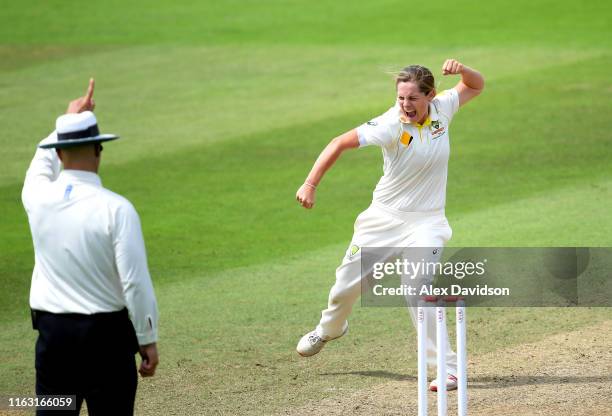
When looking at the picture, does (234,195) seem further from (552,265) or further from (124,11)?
(124,11)

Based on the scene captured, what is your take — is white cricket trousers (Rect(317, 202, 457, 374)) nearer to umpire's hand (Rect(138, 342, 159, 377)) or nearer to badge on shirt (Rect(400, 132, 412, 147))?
badge on shirt (Rect(400, 132, 412, 147))

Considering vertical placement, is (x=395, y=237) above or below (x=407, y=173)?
below

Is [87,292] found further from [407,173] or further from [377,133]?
[407,173]

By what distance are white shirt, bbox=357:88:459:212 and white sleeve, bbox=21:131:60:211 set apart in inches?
94.0

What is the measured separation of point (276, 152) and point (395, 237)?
8.00 metres

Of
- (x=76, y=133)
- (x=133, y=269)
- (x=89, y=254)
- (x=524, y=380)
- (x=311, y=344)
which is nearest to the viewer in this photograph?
(x=133, y=269)

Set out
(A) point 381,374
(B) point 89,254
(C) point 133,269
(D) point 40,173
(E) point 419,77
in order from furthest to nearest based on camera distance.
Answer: (A) point 381,374, (E) point 419,77, (D) point 40,173, (B) point 89,254, (C) point 133,269

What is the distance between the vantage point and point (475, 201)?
43.9 feet

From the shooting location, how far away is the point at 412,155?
786 cm

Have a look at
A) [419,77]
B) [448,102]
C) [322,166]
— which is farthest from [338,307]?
[419,77]

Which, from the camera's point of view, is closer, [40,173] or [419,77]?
[40,173]

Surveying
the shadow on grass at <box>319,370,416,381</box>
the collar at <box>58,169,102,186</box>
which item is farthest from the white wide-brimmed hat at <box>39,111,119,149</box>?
the shadow on grass at <box>319,370,416,381</box>

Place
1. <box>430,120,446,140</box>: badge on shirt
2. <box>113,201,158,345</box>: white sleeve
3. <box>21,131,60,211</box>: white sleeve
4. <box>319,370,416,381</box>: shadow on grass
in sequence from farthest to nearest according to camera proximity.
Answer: <box>319,370,416,381</box>: shadow on grass, <box>430,120,446,140</box>: badge on shirt, <box>21,131,60,211</box>: white sleeve, <box>113,201,158,345</box>: white sleeve

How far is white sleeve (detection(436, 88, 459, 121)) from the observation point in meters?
8.08
